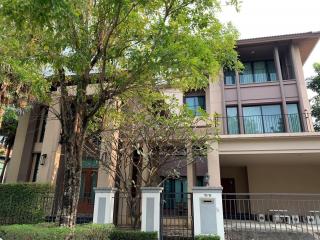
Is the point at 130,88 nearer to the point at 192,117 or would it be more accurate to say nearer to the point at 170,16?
the point at 170,16

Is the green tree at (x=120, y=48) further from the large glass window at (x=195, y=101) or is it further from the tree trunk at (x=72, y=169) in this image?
the large glass window at (x=195, y=101)

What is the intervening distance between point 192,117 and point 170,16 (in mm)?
4784

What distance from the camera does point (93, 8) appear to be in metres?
6.98

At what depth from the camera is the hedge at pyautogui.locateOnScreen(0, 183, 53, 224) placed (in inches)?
463

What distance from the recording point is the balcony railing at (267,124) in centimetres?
1445

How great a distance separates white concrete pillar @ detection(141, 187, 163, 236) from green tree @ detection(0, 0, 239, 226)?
357 centimetres

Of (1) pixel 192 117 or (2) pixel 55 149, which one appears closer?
(1) pixel 192 117

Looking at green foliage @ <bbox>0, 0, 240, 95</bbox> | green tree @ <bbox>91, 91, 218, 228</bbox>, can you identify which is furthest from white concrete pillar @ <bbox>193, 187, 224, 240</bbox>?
green foliage @ <bbox>0, 0, 240, 95</bbox>

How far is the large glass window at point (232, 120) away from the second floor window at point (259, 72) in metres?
1.93

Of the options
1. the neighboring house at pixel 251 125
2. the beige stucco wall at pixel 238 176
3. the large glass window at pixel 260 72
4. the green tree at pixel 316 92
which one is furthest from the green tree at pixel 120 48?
the green tree at pixel 316 92

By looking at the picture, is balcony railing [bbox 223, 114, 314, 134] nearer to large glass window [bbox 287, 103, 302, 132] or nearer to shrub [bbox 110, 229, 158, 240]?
large glass window [bbox 287, 103, 302, 132]

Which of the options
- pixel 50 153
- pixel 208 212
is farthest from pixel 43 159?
pixel 208 212

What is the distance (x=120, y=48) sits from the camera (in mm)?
7152

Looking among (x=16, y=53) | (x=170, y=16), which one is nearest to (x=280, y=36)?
(x=170, y=16)
